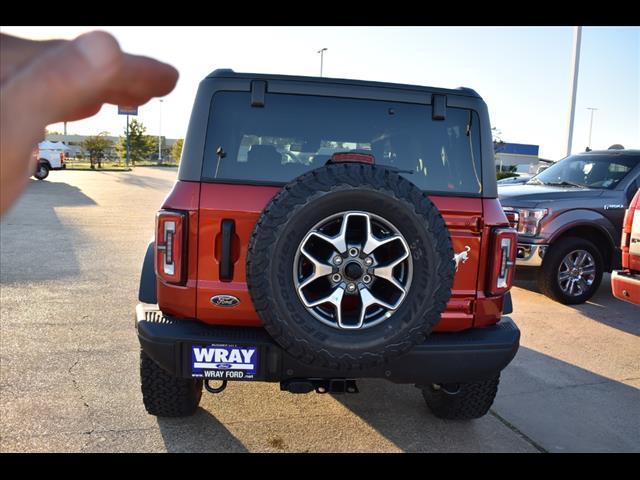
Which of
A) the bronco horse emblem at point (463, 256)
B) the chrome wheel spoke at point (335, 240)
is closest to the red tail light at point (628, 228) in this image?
the bronco horse emblem at point (463, 256)

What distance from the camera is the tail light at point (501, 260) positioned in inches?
114

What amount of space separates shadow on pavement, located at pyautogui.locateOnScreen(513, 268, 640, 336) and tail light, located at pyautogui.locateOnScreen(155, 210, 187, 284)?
180 inches

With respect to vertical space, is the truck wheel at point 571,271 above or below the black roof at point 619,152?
below

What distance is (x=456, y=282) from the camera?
289 cm

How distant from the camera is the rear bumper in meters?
4.66

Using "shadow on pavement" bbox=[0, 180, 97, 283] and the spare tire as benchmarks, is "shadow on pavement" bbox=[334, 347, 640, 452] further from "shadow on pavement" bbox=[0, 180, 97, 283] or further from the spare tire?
"shadow on pavement" bbox=[0, 180, 97, 283]

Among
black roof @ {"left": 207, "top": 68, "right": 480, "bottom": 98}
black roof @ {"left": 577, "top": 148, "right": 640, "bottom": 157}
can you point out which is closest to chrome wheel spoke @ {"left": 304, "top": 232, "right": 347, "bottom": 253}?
black roof @ {"left": 207, "top": 68, "right": 480, "bottom": 98}

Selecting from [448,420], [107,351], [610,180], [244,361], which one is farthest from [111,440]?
[610,180]

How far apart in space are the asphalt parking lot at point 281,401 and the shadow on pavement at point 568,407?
1cm

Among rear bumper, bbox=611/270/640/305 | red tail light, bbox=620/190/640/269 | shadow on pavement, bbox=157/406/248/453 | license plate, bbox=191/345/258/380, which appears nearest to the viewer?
license plate, bbox=191/345/258/380

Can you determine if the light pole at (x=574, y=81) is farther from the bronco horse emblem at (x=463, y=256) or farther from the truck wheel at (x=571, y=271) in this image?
the bronco horse emblem at (x=463, y=256)

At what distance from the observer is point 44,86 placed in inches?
21.8

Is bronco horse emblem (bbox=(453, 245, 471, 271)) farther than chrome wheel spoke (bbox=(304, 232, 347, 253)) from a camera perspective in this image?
Yes

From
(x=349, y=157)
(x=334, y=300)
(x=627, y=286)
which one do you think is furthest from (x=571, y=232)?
(x=334, y=300)
